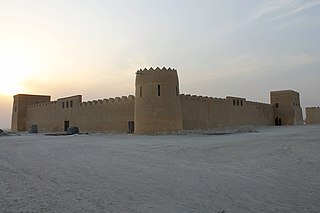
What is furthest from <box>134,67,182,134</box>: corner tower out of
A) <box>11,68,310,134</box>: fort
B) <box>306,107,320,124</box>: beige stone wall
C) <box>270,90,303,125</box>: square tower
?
<box>306,107,320,124</box>: beige stone wall

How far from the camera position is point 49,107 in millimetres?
37938

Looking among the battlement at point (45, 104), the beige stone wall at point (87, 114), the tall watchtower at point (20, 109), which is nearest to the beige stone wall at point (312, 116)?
the beige stone wall at point (87, 114)

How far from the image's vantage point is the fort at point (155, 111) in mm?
22500

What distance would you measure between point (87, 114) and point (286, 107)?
29433mm

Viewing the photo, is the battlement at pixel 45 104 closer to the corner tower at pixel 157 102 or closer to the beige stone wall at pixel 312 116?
the corner tower at pixel 157 102

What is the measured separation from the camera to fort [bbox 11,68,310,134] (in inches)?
886

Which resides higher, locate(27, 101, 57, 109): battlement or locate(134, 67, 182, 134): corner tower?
locate(27, 101, 57, 109): battlement

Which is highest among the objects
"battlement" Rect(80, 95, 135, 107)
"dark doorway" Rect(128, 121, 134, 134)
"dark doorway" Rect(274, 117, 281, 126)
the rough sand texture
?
"battlement" Rect(80, 95, 135, 107)

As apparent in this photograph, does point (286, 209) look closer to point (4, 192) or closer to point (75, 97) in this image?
point (4, 192)

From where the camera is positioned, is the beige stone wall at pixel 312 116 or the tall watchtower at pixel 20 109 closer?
the tall watchtower at pixel 20 109

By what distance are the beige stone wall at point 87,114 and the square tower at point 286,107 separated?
27.9m

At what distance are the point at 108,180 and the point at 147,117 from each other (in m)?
16.1

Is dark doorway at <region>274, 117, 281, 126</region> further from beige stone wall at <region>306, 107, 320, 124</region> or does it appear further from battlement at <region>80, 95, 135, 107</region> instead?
battlement at <region>80, 95, 135, 107</region>

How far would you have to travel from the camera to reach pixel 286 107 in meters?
44.2
